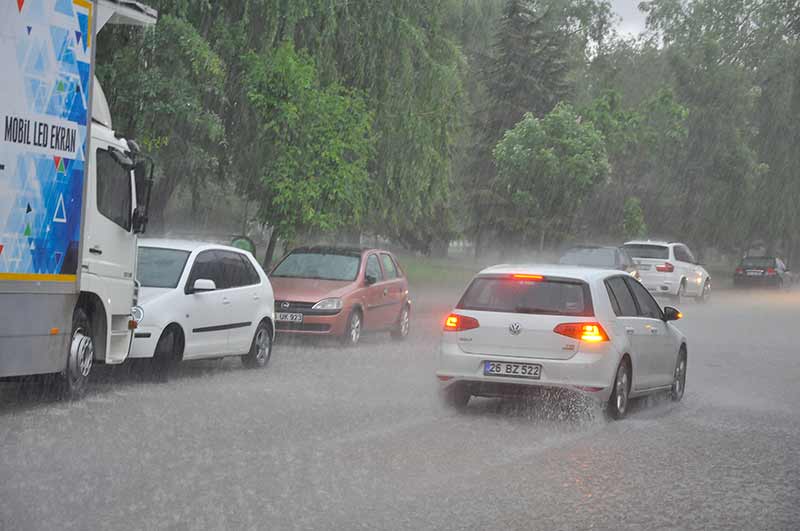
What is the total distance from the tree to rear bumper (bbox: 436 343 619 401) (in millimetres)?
28966

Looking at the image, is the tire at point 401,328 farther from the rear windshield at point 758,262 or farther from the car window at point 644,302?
the rear windshield at point 758,262

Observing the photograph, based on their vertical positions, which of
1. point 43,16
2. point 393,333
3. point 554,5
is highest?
point 554,5

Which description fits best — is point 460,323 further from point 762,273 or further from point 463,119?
point 762,273

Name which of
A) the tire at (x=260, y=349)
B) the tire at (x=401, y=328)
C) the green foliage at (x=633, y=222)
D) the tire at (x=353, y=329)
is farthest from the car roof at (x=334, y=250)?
the green foliage at (x=633, y=222)

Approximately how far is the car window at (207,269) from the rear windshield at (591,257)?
1719 centimetres

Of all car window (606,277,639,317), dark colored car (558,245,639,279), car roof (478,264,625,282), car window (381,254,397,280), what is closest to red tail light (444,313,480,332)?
car roof (478,264,625,282)

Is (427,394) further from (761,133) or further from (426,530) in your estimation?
(761,133)

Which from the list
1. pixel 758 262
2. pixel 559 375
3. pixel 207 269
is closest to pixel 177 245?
pixel 207 269

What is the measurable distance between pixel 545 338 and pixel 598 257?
20.5m

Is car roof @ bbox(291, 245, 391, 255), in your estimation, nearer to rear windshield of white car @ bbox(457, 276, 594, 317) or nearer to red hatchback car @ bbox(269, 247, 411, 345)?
red hatchback car @ bbox(269, 247, 411, 345)

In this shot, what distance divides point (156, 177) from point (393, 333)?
5107 mm

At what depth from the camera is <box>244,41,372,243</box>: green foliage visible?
2208 cm

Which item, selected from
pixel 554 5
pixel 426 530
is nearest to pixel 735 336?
pixel 426 530

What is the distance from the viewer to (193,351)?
13773mm
